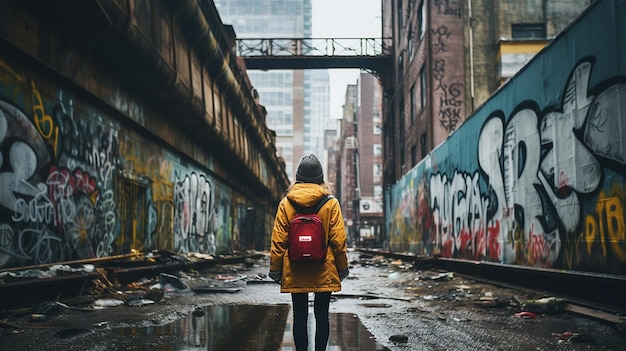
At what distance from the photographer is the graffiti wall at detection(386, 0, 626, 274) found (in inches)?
274

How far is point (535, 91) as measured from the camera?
9.70 meters

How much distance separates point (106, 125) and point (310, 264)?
871cm

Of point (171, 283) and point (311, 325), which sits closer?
point (311, 325)

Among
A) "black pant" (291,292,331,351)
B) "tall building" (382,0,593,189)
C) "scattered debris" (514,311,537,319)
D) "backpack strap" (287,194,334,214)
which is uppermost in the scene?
"tall building" (382,0,593,189)

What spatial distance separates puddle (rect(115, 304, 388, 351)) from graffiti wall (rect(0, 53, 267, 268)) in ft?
9.81

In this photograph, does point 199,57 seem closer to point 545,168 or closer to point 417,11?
point 545,168

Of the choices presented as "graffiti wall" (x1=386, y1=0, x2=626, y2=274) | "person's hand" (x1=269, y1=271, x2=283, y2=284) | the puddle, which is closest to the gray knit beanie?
"person's hand" (x1=269, y1=271, x2=283, y2=284)

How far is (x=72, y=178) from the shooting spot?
9.98 m

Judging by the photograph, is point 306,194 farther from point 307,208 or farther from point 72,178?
point 72,178

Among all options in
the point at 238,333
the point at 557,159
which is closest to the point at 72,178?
the point at 238,333

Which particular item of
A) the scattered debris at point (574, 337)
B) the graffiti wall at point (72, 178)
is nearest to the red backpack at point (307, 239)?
the scattered debris at point (574, 337)

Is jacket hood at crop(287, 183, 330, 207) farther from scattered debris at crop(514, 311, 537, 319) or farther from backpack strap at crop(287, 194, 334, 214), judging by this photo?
scattered debris at crop(514, 311, 537, 319)

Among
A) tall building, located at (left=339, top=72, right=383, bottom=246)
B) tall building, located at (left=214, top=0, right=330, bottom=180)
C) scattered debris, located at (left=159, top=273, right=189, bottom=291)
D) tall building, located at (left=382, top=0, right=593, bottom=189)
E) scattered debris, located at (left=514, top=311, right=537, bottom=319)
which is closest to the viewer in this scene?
scattered debris, located at (left=514, top=311, right=537, bottom=319)

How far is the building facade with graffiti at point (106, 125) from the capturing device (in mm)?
8148
